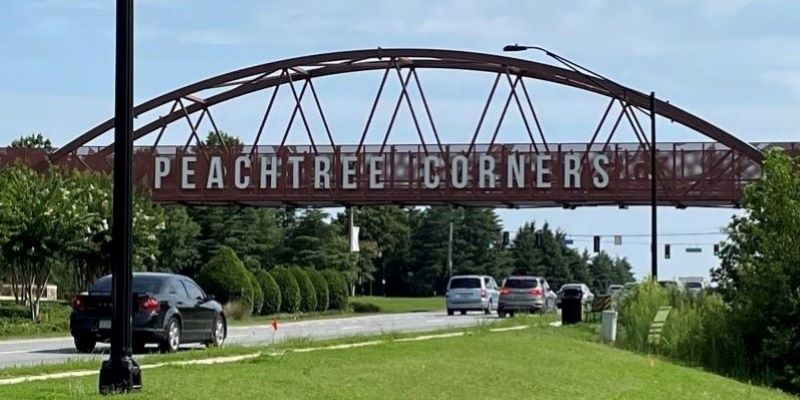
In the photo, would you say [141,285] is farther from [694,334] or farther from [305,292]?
[305,292]

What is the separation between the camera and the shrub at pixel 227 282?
5216 cm

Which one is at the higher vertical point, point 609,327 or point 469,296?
point 609,327

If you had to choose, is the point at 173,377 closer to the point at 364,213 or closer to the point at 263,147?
the point at 263,147

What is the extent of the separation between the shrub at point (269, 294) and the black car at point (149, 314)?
1205 inches

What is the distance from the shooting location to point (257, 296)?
53594mm

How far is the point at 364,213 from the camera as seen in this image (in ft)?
407

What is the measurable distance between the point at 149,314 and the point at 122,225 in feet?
37.6

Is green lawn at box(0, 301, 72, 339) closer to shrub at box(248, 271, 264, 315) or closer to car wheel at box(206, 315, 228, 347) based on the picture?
car wheel at box(206, 315, 228, 347)

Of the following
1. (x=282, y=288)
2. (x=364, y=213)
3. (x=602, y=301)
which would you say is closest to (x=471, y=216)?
(x=364, y=213)

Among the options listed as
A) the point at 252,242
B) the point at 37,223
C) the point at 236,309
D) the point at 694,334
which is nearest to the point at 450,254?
the point at 252,242

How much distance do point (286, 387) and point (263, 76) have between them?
143 ft

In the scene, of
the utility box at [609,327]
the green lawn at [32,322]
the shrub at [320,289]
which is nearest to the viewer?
the utility box at [609,327]

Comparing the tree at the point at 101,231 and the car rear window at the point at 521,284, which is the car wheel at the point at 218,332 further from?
the car rear window at the point at 521,284

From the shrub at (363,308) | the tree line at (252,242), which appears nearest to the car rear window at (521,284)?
the tree line at (252,242)
